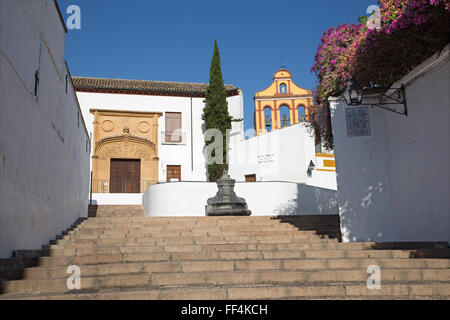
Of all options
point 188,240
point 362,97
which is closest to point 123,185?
point 188,240

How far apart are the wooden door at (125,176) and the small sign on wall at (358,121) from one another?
1368 centimetres

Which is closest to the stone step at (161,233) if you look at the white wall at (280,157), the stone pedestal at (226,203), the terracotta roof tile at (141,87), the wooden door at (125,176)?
the stone pedestal at (226,203)

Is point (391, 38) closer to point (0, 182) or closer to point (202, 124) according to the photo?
point (0, 182)

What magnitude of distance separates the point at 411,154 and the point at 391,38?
203 centimetres

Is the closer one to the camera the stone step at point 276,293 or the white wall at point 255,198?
the stone step at point 276,293

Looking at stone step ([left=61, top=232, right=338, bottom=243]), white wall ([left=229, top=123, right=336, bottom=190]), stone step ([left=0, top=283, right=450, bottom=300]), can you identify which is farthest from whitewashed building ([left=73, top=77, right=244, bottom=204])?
stone step ([left=0, top=283, right=450, bottom=300])

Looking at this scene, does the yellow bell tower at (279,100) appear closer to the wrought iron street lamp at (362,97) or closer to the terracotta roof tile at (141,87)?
the terracotta roof tile at (141,87)

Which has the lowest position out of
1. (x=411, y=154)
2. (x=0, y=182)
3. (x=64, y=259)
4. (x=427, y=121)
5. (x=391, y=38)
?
(x=64, y=259)

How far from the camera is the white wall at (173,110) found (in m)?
20.1

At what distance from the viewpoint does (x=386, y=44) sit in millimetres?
6215

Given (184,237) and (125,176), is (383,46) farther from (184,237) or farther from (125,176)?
(125,176)

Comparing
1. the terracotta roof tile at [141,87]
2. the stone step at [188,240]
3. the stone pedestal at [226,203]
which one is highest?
the terracotta roof tile at [141,87]

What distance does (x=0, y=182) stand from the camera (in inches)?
167

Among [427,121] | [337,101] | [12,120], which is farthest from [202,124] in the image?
[12,120]
